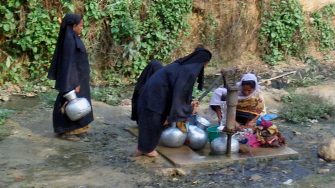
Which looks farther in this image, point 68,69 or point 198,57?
point 68,69

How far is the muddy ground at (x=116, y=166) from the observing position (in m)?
6.04

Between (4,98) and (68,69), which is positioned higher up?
(68,69)

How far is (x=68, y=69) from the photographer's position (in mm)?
7082

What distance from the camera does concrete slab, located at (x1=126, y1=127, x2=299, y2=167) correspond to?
6.50 metres

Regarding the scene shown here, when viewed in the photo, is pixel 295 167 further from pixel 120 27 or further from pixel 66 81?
pixel 120 27

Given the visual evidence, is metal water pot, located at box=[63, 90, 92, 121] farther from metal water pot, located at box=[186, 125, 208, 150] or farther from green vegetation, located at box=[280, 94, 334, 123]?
green vegetation, located at box=[280, 94, 334, 123]

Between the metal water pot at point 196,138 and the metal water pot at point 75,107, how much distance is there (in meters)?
1.35

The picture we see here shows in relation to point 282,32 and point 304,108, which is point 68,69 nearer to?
point 304,108

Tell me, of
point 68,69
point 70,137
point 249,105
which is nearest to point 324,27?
point 249,105

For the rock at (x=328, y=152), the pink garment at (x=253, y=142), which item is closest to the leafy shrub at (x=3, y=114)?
the pink garment at (x=253, y=142)

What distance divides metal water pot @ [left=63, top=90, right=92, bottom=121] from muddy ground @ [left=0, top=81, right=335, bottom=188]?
0.38 metres

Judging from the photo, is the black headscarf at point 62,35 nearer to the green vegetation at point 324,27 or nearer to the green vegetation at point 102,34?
the green vegetation at point 102,34

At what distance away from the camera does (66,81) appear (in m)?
7.07

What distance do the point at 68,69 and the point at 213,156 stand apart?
2058 mm
